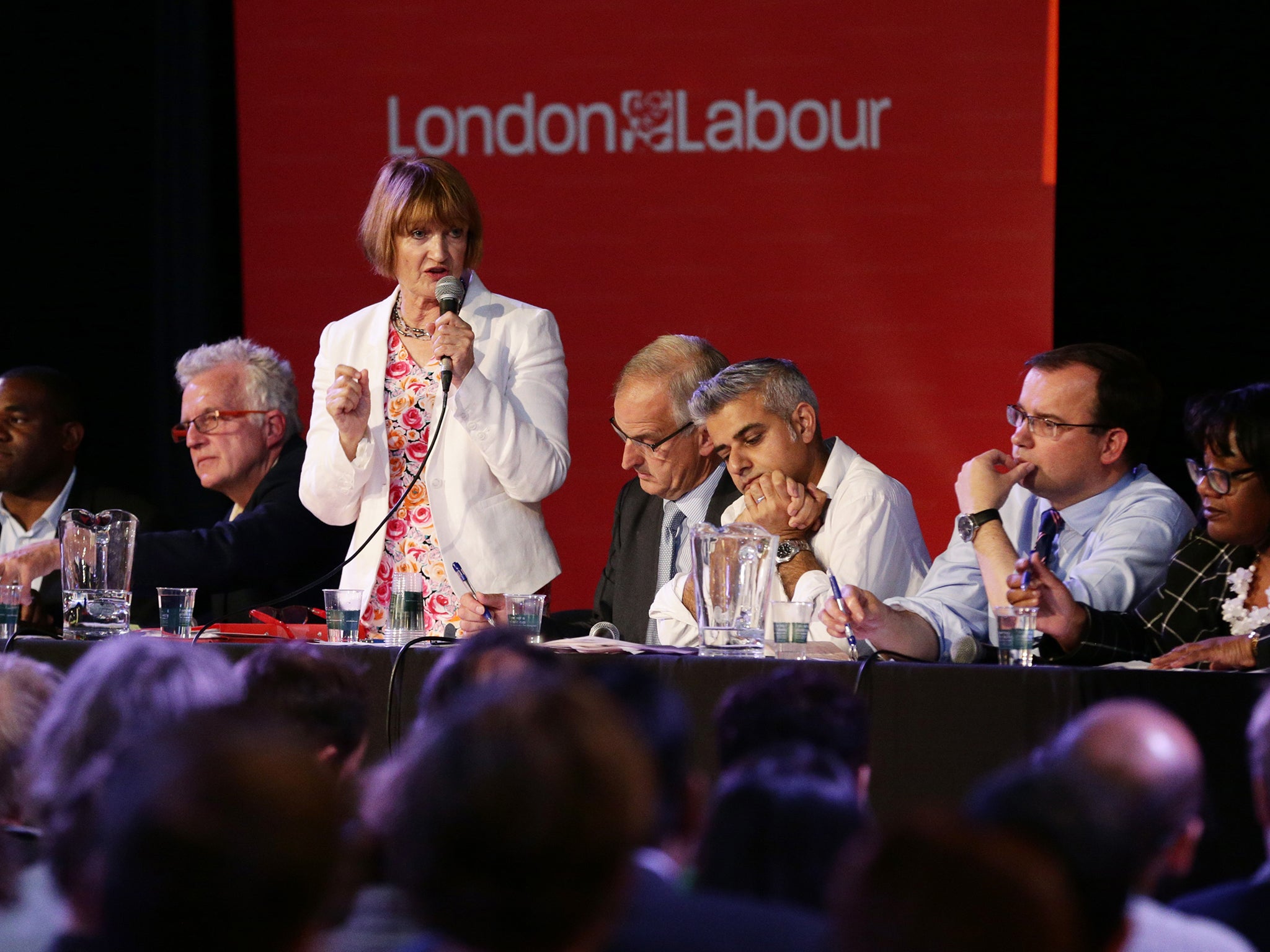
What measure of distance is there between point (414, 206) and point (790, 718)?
2.02 m

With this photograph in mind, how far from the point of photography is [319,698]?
181 centimetres

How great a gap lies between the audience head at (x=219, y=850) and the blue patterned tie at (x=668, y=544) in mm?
2510

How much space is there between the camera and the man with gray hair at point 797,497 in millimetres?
3004

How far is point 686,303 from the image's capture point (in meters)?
4.49

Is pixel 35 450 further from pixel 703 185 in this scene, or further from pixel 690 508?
pixel 703 185

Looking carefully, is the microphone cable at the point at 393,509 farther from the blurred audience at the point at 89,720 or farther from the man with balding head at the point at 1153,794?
the man with balding head at the point at 1153,794

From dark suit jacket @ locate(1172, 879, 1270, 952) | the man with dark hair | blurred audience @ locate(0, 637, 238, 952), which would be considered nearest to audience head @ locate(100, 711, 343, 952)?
blurred audience @ locate(0, 637, 238, 952)

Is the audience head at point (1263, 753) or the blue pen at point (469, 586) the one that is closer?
the audience head at point (1263, 753)

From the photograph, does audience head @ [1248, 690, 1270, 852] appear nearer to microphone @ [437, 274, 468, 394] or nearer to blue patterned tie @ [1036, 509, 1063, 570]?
blue patterned tie @ [1036, 509, 1063, 570]

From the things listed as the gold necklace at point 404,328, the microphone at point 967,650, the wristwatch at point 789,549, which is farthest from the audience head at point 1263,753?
the gold necklace at point 404,328

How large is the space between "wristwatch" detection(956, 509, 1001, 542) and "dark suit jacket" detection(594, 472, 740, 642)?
641 millimetres

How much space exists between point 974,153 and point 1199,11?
69cm

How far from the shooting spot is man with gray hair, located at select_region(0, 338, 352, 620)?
11.3 feet

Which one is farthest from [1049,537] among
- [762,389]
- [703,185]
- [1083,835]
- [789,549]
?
[1083,835]
